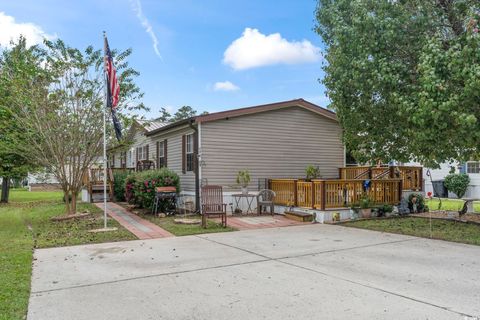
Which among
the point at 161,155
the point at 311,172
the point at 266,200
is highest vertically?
the point at 161,155

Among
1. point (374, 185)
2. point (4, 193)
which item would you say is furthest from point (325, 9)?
point (4, 193)

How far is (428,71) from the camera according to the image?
22.5 feet

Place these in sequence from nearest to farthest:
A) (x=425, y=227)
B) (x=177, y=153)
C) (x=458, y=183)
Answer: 1. (x=425, y=227)
2. (x=177, y=153)
3. (x=458, y=183)

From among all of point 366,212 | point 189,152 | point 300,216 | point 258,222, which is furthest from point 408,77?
point 189,152

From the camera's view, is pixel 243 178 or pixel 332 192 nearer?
pixel 332 192

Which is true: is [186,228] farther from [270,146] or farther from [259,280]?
[270,146]

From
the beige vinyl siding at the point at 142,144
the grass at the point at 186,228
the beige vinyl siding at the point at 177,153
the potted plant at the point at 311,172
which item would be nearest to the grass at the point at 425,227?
the potted plant at the point at 311,172

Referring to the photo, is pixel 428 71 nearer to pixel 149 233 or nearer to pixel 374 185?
pixel 374 185

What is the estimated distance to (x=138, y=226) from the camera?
10.0m

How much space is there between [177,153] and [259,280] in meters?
9.72

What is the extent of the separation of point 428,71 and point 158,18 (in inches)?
412

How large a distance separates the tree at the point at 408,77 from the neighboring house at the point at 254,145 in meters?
3.40

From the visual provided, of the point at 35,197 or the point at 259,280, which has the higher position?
the point at 35,197

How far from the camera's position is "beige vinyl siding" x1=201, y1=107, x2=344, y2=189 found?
40.2 ft
